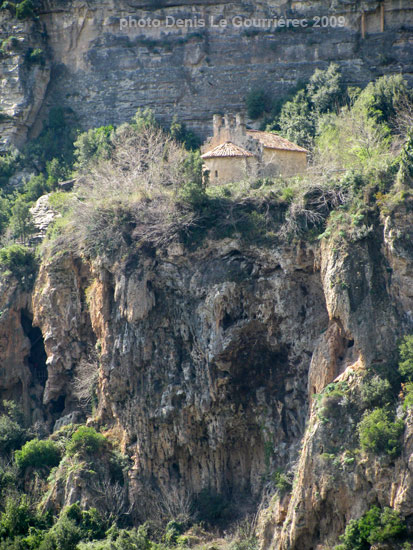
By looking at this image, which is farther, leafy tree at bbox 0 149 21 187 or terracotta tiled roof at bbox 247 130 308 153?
leafy tree at bbox 0 149 21 187

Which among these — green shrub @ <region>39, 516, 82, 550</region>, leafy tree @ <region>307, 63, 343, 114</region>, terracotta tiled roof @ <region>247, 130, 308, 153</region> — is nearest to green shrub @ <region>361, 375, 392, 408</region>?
green shrub @ <region>39, 516, 82, 550</region>

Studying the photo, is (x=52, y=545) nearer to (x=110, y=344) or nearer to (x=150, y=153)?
(x=110, y=344)

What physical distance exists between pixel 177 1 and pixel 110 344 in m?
24.9

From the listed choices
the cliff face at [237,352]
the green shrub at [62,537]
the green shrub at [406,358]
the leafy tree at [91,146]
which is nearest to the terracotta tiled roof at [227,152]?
the cliff face at [237,352]

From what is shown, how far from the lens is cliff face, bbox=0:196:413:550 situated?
40.7 metres

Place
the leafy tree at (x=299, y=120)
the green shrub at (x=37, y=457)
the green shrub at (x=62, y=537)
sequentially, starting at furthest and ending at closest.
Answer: the leafy tree at (x=299, y=120) < the green shrub at (x=37, y=457) < the green shrub at (x=62, y=537)

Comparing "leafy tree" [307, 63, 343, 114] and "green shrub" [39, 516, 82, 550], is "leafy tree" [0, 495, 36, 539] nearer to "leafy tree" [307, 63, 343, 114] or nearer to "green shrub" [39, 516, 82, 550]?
"green shrub" [39, 516, 82, 550]

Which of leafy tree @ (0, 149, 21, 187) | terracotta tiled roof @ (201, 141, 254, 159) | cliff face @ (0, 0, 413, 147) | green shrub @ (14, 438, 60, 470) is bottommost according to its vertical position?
green shrub @ (14, 438, 60, 470)

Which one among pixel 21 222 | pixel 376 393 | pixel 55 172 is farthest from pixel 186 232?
pixel 55 172

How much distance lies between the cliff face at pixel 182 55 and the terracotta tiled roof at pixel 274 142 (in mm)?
8847

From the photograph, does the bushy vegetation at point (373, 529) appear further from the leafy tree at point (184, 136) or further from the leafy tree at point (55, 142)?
the leafy tree at point (55, 142)

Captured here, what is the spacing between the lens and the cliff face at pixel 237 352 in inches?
1602

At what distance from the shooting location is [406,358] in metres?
39.2

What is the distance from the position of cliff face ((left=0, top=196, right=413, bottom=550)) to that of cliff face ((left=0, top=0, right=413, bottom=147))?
17.1 metres
